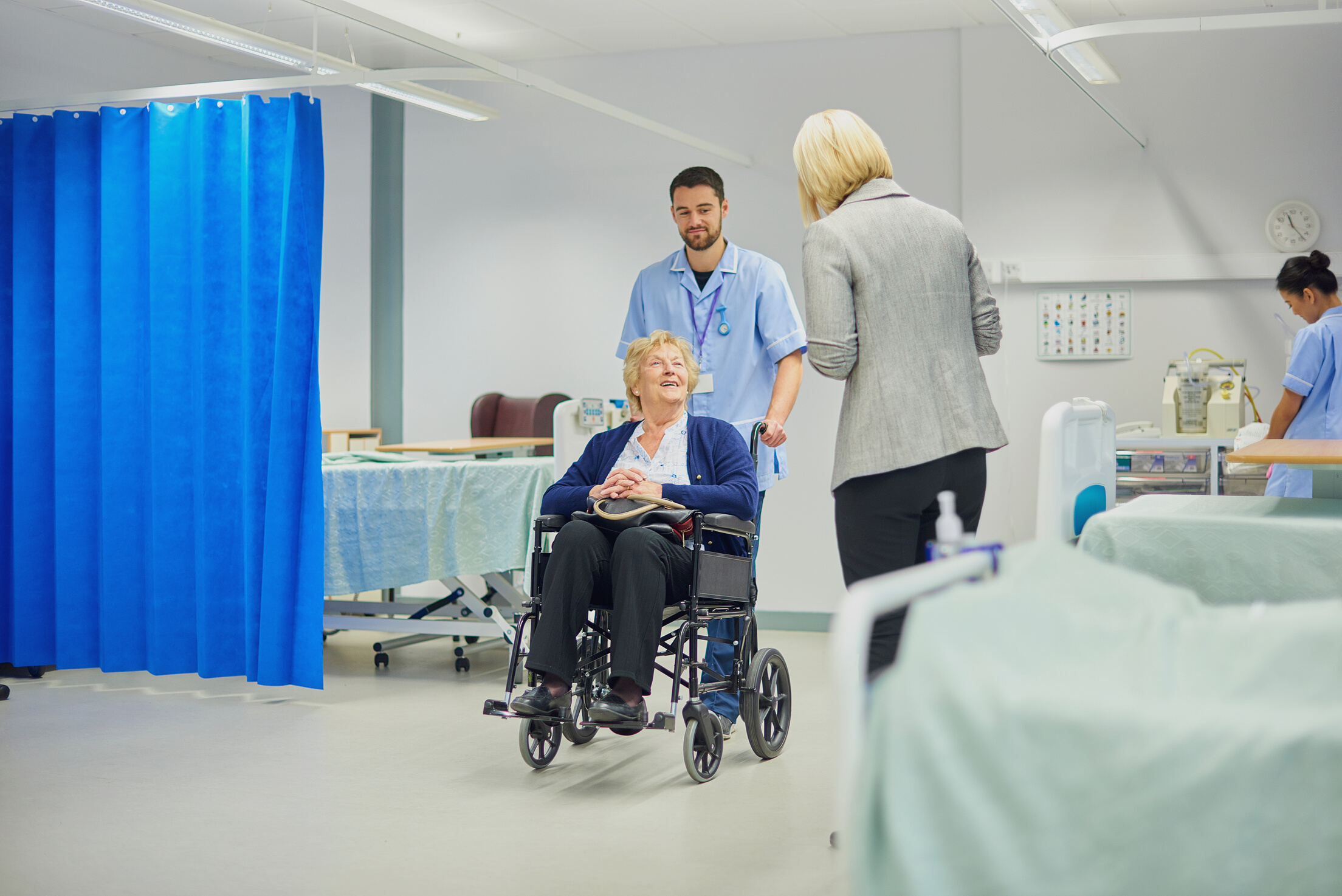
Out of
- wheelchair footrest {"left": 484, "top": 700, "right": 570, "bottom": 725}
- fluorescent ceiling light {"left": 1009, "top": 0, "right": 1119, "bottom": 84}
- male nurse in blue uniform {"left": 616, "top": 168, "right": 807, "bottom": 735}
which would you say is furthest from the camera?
fluorescent ceiling light {"left": 1009, "top": 0, "right": 1119, "bottom": 84}

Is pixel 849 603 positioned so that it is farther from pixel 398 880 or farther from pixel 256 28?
pixel 256 28

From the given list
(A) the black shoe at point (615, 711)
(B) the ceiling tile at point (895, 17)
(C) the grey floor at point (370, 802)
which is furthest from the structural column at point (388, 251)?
(A) the black shoe at point (615, 711)

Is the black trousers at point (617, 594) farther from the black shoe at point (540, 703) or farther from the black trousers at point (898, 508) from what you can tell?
the black trousers at point (898, 508)

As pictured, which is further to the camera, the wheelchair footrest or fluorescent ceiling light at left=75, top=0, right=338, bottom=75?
fluorescent ceiling light at left=75, top=0, right=338, bottom=75

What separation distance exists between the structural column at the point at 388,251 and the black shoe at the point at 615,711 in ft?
14.4

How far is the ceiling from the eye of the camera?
5523 millimetres

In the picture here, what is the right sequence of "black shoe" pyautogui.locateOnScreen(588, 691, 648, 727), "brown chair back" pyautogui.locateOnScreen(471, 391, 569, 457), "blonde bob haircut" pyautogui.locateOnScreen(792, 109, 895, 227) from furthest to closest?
"brown chair back" pyautogui.locateOnScreen(471, 391, 569, 457) < "black shoe" pyautogui.locateOnScreen(588, 691, 648, 727) < "blonde bob haircut" pyautogui.locateOnScreen(792, 109, 895, 227)

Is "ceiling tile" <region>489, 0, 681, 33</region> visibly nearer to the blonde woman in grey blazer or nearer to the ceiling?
the ceiling

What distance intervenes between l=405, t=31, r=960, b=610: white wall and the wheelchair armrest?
112 inches

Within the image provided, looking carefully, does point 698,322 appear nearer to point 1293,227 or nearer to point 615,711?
point 615,711

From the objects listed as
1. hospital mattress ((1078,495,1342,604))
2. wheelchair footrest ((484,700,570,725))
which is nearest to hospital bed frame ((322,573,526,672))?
wheelchair footrest ((484,700,570,725))

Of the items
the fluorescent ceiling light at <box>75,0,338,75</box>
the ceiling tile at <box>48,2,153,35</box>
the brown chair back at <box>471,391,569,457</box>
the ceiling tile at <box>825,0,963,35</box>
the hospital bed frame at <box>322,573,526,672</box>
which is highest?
the ceiling tile at <box>48,2,153,35</box>

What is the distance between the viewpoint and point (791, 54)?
619 centimetres

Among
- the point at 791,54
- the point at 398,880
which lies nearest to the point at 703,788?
the point at 398,880
